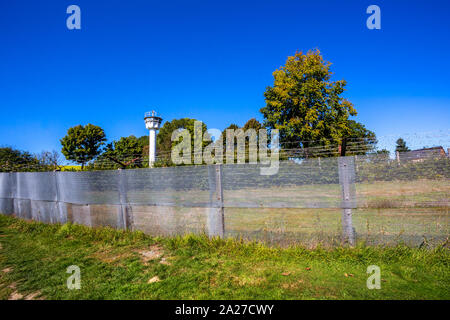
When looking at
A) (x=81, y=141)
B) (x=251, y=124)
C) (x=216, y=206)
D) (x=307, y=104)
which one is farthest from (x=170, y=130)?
(x=216, y=206)

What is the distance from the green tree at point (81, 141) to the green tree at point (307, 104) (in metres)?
41.6

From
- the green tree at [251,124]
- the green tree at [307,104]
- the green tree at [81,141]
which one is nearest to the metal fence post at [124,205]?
the green tree at [307,104]

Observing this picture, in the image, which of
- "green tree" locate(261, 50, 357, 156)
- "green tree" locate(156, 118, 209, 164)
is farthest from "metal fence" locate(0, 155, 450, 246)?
"green tree" locate(156, 118, 209, 164)

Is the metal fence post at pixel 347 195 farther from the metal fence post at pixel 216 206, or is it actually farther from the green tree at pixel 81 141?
the green tree at pixel 81 141

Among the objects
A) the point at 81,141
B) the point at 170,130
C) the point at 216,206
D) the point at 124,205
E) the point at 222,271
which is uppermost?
the point at 170,130

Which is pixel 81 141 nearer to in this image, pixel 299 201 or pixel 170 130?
pixel 170 130

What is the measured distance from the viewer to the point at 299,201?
14.2ft

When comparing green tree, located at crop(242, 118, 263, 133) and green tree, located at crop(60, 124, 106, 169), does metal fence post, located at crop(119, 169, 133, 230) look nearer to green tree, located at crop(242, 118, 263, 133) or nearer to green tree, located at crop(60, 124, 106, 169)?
green tree, located at crop(242, 118, 263, 133)

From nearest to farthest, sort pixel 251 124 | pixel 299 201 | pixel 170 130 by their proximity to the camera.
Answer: pixel 299 201
pixel 251 124
pixel 170 130

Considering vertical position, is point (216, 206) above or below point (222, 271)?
above

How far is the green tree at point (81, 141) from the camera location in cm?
4862

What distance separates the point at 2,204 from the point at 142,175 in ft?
33.2

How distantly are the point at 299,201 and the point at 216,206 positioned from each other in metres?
1.71

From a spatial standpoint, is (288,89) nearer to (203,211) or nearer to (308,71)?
(308,71)
